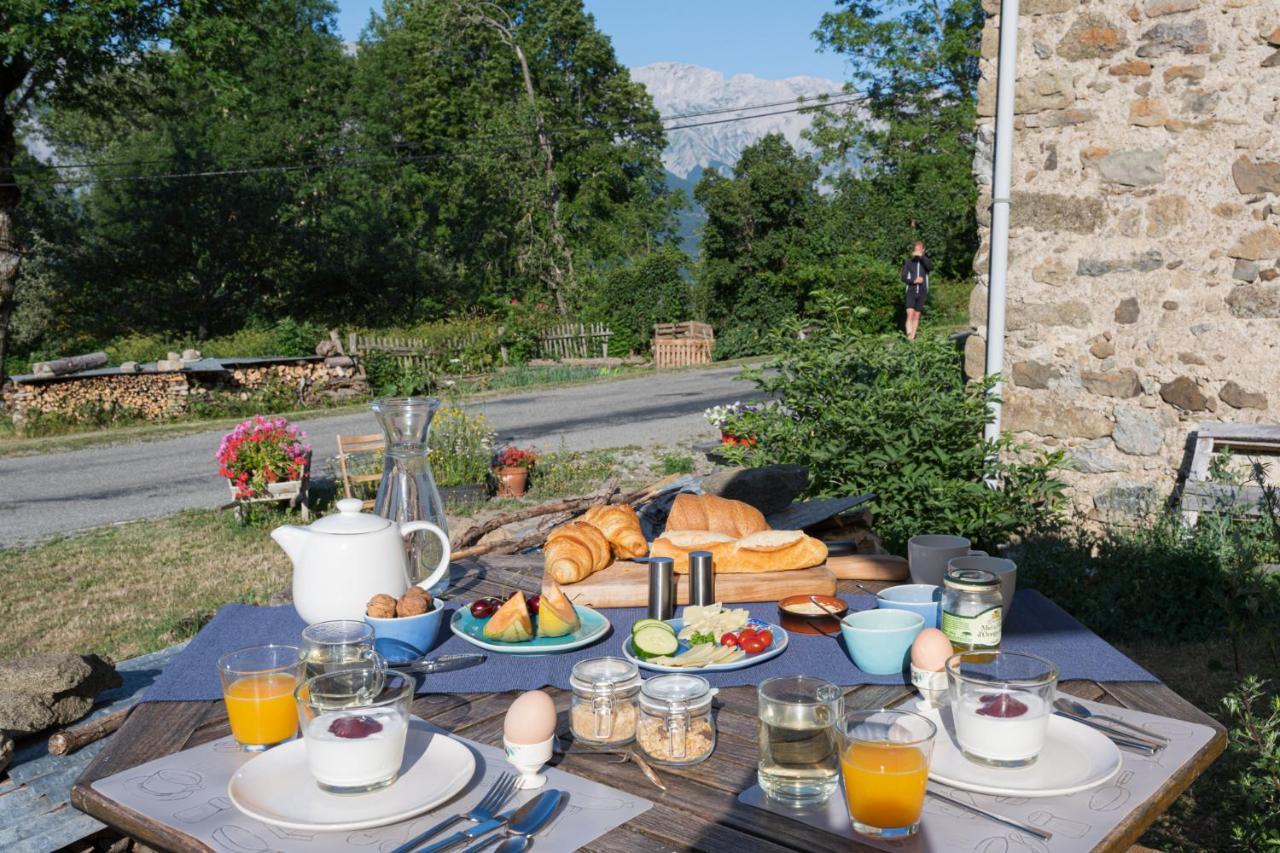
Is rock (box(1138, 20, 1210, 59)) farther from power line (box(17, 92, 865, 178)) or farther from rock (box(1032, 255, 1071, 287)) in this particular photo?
power line (box(17, 92, 865, 178))

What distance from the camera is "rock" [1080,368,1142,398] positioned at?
6156mm

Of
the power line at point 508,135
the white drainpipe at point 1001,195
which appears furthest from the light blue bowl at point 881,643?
the power line at point 508,135

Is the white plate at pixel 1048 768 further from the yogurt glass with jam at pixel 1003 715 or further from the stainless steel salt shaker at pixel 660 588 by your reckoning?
the stainless steel salt shaker at pixel 660 588

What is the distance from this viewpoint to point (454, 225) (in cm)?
3603

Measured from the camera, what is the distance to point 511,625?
230cm

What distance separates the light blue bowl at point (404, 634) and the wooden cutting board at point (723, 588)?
428mm

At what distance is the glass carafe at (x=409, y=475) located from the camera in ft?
8.88

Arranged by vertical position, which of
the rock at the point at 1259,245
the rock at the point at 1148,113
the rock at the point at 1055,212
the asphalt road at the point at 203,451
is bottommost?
the asphalt road at the point at 203,451

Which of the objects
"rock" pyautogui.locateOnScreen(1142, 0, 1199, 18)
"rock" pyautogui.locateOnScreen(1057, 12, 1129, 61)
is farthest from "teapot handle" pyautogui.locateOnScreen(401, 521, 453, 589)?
"rock" pyautogui.locateOnScreen(1142, 0, 1199, 18)

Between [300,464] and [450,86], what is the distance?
110ft

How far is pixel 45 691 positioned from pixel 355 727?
1.77 m

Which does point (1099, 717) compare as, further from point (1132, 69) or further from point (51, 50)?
point (51, 50)

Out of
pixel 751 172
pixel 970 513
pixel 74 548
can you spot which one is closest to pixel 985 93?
pixel 970 513

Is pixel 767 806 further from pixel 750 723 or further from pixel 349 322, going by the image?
pixel 349 322
